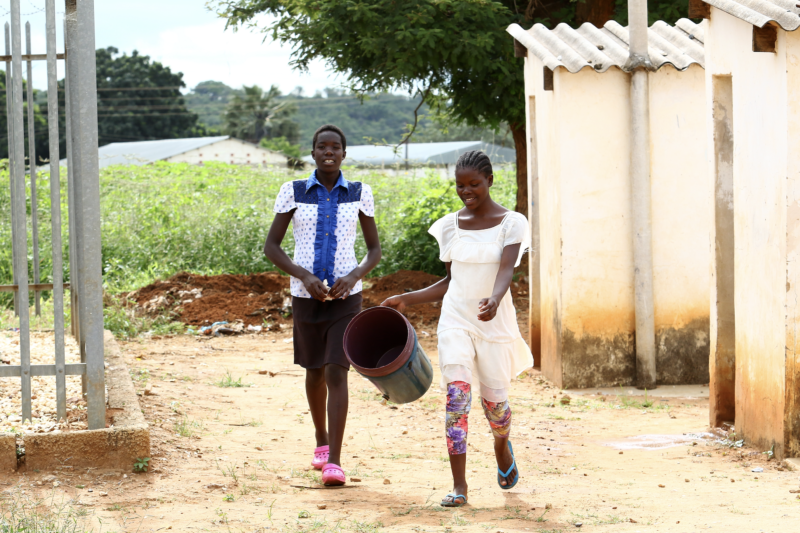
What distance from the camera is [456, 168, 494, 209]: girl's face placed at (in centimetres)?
395

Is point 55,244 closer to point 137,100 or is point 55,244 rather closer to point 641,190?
point 641,190

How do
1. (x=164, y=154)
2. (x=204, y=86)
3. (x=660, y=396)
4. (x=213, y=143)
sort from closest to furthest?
1. (x=660, y=396)
2. (x=164, y=154)
3. (x=213, y=143)
4. (x=204, y=86)

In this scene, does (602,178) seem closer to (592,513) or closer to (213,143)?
(592,513)

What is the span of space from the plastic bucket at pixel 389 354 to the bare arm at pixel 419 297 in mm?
44

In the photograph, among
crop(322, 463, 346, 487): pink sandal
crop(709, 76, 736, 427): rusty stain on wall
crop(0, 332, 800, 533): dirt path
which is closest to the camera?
crop(0, 332, 800, 533): dirt path

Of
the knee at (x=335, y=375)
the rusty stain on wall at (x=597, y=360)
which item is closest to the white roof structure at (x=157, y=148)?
the rusty stain on wall at (x=597, y=360)

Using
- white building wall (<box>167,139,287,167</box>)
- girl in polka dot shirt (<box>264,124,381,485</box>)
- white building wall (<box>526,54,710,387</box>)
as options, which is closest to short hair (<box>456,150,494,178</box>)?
girl in polka dot shirt (<box>264,124,381,485</box>)

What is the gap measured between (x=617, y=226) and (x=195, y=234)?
8.51 m

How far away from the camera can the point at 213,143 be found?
147 feet

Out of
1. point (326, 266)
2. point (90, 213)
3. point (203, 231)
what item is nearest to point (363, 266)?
point (326, 266)

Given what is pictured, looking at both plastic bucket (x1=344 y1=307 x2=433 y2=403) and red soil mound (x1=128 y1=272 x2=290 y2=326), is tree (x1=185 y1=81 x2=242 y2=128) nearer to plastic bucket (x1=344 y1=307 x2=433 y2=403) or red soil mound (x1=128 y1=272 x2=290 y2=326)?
red soil mound (x1=128 y1=272 x2=290 y2=326)

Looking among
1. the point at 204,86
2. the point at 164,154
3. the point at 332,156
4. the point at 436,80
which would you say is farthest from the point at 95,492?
the point at 204,86

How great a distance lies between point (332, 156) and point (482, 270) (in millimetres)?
1050

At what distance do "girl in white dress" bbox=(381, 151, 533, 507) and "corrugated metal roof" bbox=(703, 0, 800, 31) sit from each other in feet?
5.66
